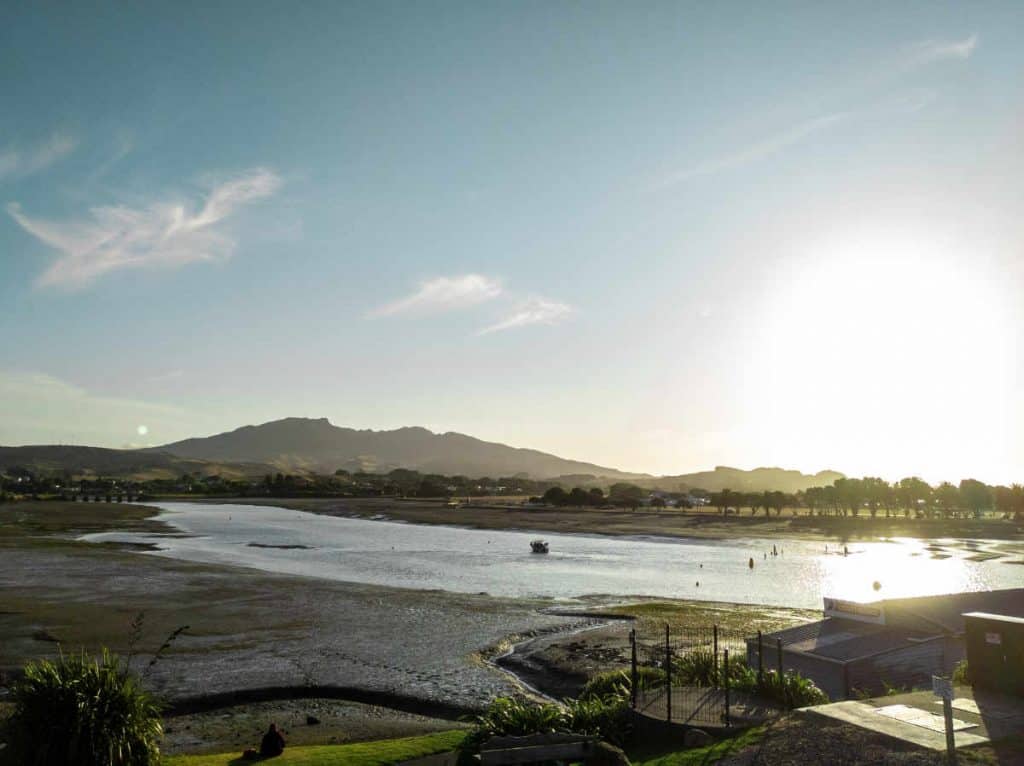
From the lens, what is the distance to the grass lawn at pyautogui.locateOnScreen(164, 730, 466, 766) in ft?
64.6

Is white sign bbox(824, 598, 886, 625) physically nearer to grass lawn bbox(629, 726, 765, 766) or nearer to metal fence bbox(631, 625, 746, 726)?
metal fence bbox(631, 625, 746, 726)

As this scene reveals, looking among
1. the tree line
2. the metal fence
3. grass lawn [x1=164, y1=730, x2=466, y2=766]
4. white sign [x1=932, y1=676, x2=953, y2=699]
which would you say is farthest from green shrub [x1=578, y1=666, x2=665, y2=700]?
the tree line

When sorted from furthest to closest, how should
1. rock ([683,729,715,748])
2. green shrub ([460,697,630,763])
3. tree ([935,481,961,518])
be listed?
tree ([935,481,961,518]) → green shrub ([460,697,630,763]) → rock ([683,729,715,748])

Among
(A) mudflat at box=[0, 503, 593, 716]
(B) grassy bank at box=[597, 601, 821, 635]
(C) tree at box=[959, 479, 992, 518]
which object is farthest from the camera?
(C) tree at box=[959, 479, 992, 518]

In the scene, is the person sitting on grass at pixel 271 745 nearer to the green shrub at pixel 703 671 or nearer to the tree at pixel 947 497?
the green shrub at pixel 703 671

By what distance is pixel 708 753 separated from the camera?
16844 mm

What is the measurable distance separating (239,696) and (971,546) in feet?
396

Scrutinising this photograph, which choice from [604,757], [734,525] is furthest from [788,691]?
[734,525]

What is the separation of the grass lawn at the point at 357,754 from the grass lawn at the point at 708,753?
612 cm

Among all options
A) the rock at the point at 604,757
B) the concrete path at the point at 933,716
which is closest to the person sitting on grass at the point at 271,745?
the rock at the point at 604,757

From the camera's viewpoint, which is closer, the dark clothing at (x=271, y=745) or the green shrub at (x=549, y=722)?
the green shrub at (x=549, y=722)

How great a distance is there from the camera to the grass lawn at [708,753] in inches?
647

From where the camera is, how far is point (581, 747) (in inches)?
555

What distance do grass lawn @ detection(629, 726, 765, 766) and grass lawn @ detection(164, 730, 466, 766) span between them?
612 centimetres
